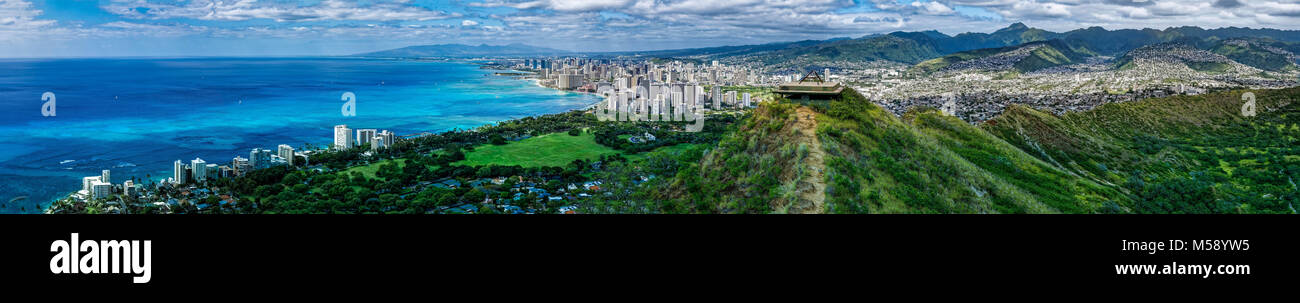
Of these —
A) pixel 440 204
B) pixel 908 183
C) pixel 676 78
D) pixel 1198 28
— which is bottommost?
pixel 440 204

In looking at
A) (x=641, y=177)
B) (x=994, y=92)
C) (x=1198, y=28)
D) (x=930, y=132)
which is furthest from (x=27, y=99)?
(x=1198, y=28)

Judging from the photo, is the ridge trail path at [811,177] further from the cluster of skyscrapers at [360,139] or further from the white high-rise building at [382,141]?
the cluster of skyscrapers at [360,139]

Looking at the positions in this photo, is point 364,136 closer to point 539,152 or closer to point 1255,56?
point 539,152

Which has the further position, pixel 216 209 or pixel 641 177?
pixel 641 177

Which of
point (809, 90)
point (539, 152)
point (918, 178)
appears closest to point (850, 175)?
point (918, 178)
